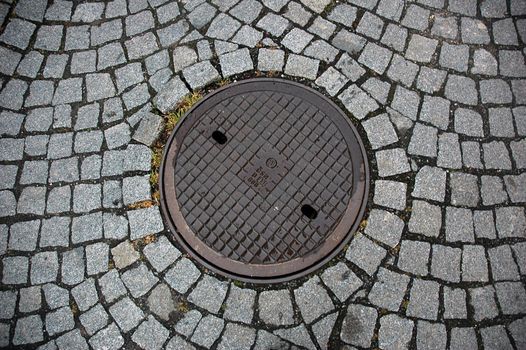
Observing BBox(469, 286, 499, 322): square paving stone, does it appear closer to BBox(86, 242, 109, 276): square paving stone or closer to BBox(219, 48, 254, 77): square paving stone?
BBox(219, 48, 254, 77): square paving stone

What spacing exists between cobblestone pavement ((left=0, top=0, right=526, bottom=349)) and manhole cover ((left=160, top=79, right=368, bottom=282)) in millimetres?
130

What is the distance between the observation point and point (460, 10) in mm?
4348

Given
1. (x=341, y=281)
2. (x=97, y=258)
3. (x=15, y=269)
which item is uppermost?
(x=341, y=281)

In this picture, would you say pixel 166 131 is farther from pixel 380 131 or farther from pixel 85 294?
pixel 380 131

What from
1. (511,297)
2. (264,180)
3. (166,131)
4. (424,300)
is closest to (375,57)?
(264,180)

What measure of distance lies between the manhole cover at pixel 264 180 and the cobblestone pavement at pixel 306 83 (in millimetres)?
130

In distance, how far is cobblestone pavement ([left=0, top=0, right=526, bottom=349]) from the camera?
3432 millimetres

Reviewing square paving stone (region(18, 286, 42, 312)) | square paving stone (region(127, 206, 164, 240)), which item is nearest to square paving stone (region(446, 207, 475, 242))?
square paving stone (region(127, 206, 164, 240))

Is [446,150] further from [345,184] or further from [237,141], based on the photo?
[237,141]

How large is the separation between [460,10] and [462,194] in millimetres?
1677

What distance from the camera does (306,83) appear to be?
4.12 m

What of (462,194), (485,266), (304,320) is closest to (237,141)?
(304,320)

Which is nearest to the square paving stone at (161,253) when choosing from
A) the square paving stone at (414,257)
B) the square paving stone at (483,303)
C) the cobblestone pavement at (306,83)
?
the cobblestone pavement at (306,83)

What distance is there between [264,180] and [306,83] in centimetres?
92
